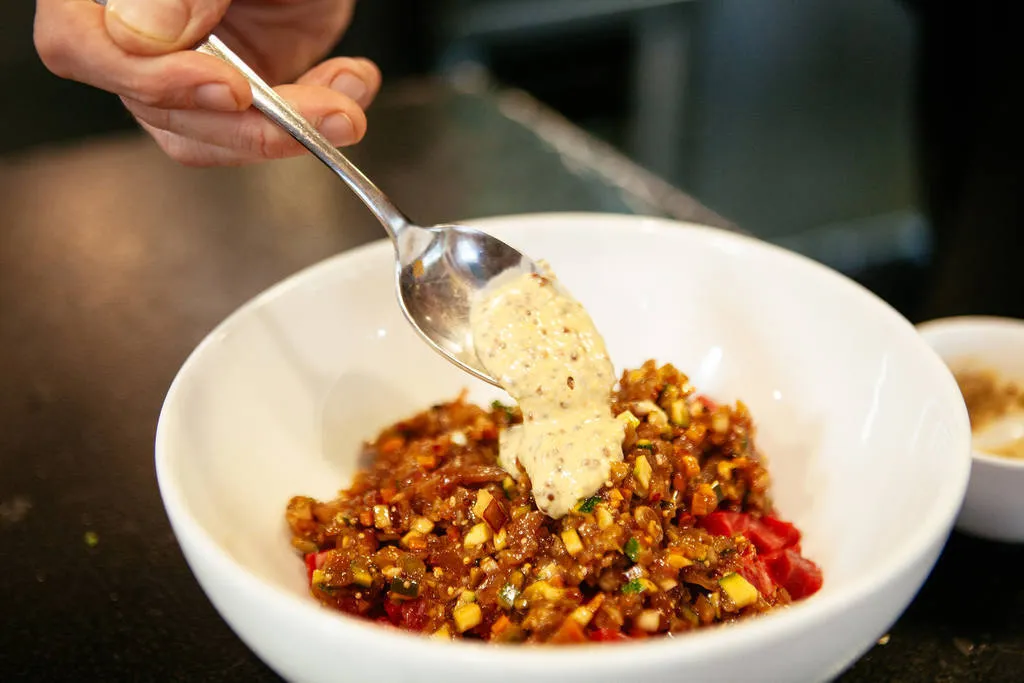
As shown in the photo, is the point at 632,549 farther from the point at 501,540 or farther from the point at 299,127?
the point at 299,127

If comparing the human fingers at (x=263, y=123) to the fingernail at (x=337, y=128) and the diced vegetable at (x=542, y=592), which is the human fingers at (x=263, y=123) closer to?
the fingernail at (x=337, y=128)

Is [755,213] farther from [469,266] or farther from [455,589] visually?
[455,589]

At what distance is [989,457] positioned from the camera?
1601mm

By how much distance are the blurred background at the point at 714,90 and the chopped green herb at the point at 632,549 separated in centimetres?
420

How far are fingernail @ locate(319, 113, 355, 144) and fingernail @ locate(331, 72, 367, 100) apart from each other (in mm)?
288

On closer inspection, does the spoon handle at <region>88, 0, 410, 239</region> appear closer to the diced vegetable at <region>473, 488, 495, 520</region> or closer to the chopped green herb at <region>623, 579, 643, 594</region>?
the diced vegetable at <region>473, 488, 495, 520</region>

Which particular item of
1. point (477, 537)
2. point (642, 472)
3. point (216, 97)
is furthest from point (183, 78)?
point (642, 472)

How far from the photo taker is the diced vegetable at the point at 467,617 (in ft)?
4.64

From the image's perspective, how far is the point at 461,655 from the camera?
99 centimetres

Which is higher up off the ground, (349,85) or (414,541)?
(349,85)

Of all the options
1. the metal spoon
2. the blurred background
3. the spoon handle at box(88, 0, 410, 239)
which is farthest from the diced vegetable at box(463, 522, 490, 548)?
the blurred background

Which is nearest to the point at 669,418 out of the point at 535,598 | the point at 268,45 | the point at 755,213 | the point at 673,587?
the point at 673,587

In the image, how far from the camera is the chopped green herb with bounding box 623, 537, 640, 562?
57.0 inches

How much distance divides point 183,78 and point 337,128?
14.2 inches
